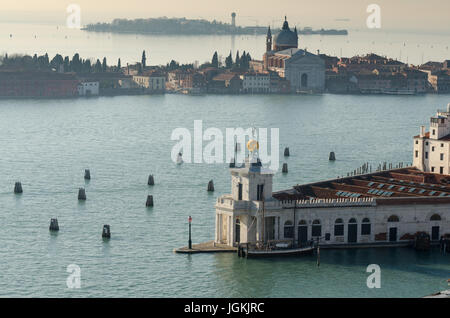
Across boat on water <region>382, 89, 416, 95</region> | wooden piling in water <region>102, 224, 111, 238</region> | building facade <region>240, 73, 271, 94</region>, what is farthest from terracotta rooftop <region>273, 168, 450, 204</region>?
boat on water <region>382, 89, 416, 95</region>

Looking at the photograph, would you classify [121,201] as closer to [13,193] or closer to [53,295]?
[13,193]

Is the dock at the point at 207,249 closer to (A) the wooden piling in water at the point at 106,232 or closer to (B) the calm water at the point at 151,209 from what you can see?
(B) the calm water at the point at 151,209

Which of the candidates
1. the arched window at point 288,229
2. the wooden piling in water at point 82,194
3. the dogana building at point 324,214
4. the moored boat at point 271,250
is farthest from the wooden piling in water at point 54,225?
the arched window at point 288,229

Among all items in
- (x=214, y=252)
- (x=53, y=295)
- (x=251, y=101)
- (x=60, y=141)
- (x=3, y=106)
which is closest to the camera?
(x=53, y=295)

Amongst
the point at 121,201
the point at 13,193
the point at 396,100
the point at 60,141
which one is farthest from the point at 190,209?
the point at 396,100

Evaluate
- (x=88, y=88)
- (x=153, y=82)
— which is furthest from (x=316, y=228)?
(x=153, y=82)
